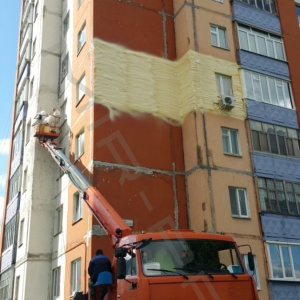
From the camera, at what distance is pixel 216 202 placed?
64.6ft

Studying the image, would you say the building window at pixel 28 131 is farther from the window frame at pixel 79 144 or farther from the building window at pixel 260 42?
the building window at pixel 260 42

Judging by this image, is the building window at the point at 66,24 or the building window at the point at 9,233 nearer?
the building window at the point at 9,233

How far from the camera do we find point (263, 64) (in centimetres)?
2461

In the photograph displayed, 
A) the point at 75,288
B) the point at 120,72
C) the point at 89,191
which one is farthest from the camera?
the point at 120,72

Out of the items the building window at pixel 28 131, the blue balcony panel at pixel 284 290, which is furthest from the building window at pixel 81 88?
the blue balcony panel at pixel 284 290

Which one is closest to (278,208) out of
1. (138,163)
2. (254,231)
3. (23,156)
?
(254,231)

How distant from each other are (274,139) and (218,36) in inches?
267

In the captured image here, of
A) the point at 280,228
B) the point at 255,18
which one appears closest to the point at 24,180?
the point at 280,228

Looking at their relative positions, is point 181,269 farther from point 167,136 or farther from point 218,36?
point 218,36

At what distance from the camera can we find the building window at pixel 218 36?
79.2 ft

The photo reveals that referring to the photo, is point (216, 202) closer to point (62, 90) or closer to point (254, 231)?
point (254, 231)

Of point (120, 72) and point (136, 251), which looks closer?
point (136, 251)

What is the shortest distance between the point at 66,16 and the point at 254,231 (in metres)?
18.5

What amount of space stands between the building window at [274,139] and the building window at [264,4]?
829cm
